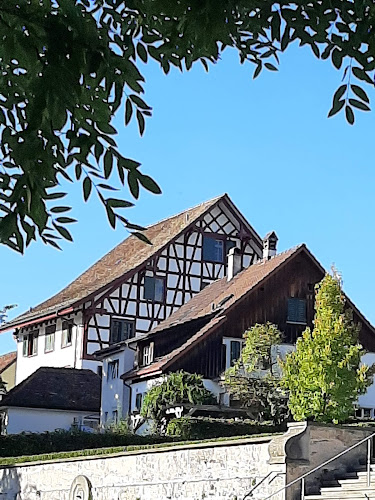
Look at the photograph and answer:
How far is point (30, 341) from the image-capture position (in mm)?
45875

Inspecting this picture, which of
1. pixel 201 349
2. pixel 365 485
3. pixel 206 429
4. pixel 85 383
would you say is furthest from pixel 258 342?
pixel 365 485

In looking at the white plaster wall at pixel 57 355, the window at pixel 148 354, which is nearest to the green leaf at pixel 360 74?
the window at pixel 148 354

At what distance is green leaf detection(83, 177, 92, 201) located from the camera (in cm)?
479

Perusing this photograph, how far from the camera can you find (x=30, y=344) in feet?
150

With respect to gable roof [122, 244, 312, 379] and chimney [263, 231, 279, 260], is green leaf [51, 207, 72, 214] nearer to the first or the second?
gable roof [122, 244, 312, 379]

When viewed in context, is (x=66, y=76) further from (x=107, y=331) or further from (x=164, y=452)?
(x=107, y=331)

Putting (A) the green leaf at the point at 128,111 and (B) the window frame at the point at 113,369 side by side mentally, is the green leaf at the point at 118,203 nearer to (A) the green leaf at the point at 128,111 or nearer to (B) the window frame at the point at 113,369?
(A) the green leaf at the point at 128,111

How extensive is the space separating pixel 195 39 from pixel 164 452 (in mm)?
14450

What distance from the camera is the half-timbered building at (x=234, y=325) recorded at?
110 feet

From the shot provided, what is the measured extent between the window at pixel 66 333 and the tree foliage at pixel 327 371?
16.7 meters

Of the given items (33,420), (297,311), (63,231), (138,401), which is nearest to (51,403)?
(33,420)

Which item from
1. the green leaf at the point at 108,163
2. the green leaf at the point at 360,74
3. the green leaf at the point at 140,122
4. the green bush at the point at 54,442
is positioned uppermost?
the green leaf at the point at 360,74

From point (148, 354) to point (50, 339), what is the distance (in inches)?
382

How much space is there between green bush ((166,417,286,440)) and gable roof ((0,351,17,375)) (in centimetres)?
2844
